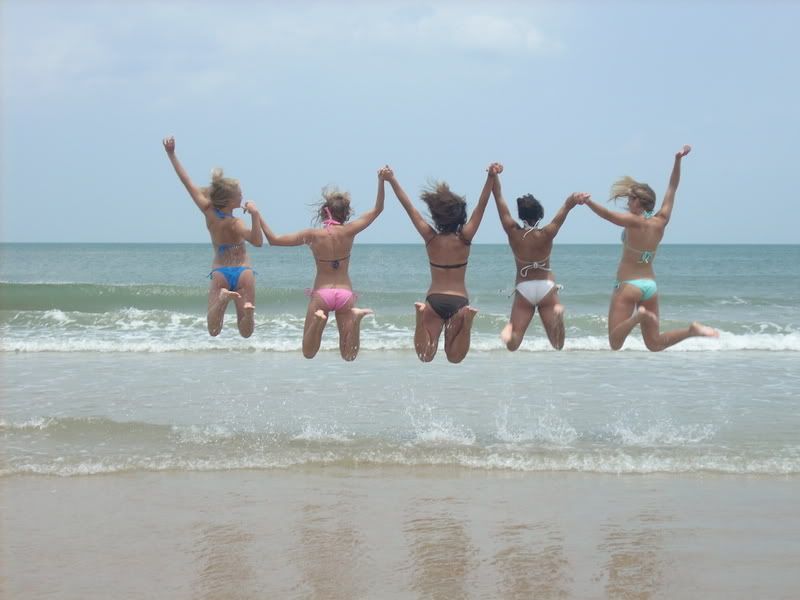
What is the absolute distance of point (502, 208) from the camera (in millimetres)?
8773

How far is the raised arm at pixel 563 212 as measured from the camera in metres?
8.45

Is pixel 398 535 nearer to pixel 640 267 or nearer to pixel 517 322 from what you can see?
pixel 517 322

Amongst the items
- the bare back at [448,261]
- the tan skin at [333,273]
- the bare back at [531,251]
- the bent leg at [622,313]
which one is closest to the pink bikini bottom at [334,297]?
the tan skin at [333,273]

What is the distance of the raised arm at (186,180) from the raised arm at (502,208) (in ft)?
9.76

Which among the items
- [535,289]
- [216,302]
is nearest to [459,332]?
[535,289]

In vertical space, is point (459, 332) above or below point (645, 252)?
below

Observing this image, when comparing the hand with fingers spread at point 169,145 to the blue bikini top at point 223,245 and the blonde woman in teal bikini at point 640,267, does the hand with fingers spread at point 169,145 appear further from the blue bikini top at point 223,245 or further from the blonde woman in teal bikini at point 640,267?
the blonde woman in teal bikini at point 640,267

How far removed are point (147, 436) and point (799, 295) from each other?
28884mm

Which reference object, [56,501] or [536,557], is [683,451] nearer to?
[536,557]

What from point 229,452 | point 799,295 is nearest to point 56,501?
point 229,452

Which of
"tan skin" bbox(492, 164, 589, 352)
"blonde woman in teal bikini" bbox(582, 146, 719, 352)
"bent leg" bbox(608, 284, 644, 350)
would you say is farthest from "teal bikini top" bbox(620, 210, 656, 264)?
"tan skin" bbox(492, 164, 589, 352)

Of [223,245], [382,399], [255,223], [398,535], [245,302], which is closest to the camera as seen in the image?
[398,535]

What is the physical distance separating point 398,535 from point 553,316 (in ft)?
9.10

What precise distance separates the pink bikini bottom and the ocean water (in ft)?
6.03
